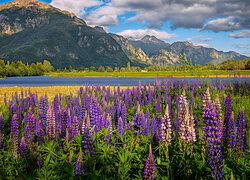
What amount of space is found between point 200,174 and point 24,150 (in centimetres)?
339

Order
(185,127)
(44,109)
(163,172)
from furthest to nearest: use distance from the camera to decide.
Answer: (44,109) < (163,172) < (185,127)

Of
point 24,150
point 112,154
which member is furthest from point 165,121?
point 24,150

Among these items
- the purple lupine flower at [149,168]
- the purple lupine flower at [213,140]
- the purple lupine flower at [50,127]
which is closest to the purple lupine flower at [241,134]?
the purple lupine flower at [213,140]

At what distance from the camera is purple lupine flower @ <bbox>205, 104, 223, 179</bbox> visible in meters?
2.86

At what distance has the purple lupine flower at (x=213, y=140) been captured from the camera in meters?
2.86

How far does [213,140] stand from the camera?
2912 mm

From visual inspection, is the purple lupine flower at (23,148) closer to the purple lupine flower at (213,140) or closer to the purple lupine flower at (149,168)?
the purple lupine flower at (149,168)

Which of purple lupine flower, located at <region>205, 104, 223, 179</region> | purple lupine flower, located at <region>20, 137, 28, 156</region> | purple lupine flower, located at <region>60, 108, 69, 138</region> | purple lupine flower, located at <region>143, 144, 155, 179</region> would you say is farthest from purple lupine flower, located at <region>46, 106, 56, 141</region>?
purple lupine flower, located at <region>205, 104, 223, 179</region>

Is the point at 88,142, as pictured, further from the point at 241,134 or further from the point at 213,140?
the point at 241,134

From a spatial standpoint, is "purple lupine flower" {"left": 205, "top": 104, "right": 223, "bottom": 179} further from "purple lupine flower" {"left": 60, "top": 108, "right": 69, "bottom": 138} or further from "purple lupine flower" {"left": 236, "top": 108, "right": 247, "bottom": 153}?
"purple lupine flower" {"left": 60, "top": 108, "right": 69, "bottom": 138}

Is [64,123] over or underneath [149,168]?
over

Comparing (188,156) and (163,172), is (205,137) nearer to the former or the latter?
(188,156)

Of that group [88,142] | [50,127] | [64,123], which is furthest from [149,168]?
[50,127]

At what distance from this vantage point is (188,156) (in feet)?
11.0
